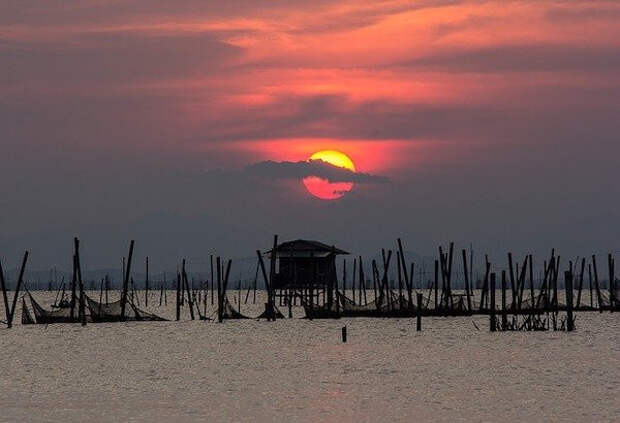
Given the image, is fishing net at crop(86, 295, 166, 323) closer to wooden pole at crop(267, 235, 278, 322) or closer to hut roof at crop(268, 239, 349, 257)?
wooden pole at crop(267, 235, 278, 322)

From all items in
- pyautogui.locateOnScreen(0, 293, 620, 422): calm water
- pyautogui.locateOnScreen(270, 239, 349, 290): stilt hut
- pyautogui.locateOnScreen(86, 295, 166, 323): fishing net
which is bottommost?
pyautogui.locateOnScreen(0, 293, 620, 422): calm water

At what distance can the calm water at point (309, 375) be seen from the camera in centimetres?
3225

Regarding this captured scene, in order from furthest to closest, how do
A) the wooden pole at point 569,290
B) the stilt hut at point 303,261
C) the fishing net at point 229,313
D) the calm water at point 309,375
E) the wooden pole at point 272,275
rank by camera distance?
1. the stilt hut at point 303,261
2. the fishing net at point 229,313
3. the wooden pole at point 272,275
4. the wooden pole at point 569,290
5. the calm water at point 309,375

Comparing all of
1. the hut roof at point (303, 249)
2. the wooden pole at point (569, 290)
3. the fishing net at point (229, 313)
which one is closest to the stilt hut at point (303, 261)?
the hut roof at point (303, 249)

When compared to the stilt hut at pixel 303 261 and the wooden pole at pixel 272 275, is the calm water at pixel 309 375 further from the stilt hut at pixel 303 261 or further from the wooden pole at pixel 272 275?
the stilt hut at pixel 303 261

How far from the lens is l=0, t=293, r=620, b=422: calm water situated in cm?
3225

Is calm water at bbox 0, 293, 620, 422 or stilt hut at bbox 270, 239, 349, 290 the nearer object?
calm water at bbox 0, 293, 620, 422

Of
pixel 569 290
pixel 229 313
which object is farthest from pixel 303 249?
pixel 569 290

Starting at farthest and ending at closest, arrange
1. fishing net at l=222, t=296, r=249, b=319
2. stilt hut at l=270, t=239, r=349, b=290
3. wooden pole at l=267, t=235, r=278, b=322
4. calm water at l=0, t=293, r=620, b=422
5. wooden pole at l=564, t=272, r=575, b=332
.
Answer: stilt hut at l=270, t=239, r=349, b=290, fishing net at l=222, t=296, r=249, b=319, wooden pole at l=267, t=235, r=278, b=322, wooden pole at l=564, t=272, r=575, b=332, calm water at l=0, t=293, r=620, b=422

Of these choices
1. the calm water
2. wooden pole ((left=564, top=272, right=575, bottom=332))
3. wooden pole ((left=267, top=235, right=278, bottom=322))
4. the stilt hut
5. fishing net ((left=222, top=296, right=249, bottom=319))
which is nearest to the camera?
the calm water

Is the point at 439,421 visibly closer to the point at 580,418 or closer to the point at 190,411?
the point at 580,418

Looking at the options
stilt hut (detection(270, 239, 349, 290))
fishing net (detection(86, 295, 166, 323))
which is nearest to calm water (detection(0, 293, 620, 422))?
fishing net (detection(86, 295, 166, 323))

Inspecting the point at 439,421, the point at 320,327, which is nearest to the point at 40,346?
the point at 320,327

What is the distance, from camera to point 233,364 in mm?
48125
